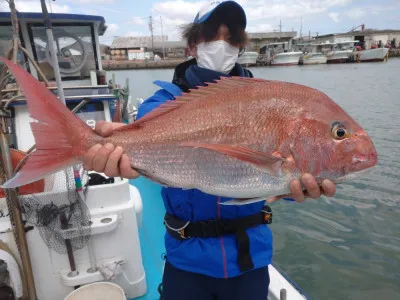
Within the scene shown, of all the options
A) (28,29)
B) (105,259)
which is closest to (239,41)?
(105,259)

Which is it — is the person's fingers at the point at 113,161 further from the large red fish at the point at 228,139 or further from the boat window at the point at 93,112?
the boat window at the point at 93,112

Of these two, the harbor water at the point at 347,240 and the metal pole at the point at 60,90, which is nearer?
the metal pole at the point at 60,90

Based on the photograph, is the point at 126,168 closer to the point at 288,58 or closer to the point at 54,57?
the point at 54,57

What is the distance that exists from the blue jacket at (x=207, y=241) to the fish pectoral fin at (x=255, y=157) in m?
0.40

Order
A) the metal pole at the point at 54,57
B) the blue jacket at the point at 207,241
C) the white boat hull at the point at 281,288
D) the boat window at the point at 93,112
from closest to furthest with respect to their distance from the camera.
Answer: the blue jacket at the point at 207,241 < the metal pole at the point at 54,57 < the white boat hull at the point at 281,288 < the boat window at the point at 93,112

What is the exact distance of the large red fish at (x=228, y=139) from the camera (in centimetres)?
143

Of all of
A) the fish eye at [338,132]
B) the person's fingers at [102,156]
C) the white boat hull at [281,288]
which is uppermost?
the fish eye at [338,132]

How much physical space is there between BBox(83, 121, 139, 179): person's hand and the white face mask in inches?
32.8

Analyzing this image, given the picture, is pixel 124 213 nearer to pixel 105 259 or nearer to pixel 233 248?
pixel 105 259

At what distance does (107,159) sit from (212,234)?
2.50ft

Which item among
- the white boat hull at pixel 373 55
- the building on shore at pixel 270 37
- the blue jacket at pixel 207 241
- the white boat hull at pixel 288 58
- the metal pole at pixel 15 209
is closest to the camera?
the blue jacket at pixel 207 241

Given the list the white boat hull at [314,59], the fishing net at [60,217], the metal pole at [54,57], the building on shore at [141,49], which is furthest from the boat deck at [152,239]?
the building on shore at [141,49]

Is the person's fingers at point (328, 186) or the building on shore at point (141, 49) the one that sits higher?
the building on shore at point (141, 49)

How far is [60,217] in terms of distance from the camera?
8.55ft
